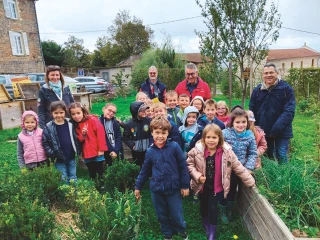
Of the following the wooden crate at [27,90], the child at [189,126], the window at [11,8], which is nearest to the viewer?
the child at [189,126]

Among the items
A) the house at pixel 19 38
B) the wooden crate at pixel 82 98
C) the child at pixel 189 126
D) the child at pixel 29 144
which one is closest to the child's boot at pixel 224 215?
the child at pixel 189 126

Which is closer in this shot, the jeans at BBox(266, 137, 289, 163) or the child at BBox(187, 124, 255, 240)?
the child at BBox(187, 124, 255, 240)

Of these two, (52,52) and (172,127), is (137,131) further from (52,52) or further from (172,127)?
(52,52)

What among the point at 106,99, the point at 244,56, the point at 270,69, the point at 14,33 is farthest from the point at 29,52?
the point at 270,69

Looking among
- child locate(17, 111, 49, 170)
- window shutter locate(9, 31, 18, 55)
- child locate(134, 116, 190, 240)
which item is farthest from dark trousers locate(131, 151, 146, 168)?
window shutter locate(9, 31, 18, 55)

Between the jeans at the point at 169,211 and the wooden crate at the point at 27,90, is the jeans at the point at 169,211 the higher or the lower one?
the lower one

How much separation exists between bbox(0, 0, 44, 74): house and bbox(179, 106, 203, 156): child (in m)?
21.3

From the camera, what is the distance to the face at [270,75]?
3409 mm

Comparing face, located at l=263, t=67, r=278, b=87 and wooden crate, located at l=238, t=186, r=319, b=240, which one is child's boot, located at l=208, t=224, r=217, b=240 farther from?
face, located at l=263, t=67, r=278, b=87

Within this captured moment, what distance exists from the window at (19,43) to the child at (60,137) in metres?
21.4

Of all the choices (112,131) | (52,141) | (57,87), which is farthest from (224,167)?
(57,87)

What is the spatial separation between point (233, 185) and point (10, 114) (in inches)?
330

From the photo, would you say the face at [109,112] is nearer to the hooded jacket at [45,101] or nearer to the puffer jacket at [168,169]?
A: the hooded jacket at [45,101]

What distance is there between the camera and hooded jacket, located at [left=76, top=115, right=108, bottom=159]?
3.62 meters
